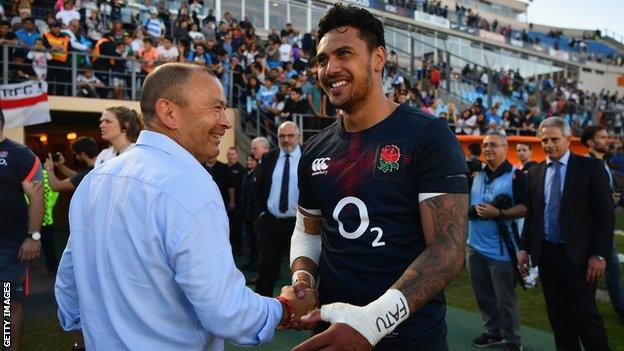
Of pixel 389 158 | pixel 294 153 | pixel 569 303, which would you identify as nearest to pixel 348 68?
pixel 389 158

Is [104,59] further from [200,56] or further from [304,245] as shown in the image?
[304,245]

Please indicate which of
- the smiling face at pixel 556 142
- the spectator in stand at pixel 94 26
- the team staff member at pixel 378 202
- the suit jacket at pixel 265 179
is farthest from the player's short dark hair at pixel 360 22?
the spectator in stand at pixel 94 26

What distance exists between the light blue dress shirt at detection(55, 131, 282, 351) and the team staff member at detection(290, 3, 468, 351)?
13.8 inches

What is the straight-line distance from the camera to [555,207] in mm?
4262

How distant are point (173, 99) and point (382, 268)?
1.05 metres

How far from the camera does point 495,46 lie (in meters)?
43.0

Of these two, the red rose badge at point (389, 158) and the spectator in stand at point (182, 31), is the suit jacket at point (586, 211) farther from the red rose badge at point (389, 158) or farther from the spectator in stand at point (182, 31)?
the spectator in stand at point (182, 31)

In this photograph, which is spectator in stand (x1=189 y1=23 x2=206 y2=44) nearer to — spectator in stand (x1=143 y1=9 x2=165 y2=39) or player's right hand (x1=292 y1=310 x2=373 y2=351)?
spectator in stand (x1=143 y1=9 x2=165 y2=39)

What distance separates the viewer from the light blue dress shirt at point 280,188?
250 inches

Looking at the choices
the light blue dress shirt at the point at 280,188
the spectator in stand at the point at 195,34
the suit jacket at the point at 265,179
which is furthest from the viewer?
the spectator in stand at the point at 195,34

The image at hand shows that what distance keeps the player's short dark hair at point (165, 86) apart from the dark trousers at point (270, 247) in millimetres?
4315

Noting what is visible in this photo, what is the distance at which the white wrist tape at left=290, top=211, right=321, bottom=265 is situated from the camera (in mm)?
2531

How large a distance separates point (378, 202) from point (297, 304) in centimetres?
52

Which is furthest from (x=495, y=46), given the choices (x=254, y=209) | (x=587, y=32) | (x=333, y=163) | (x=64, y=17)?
(x=333, y=163)
